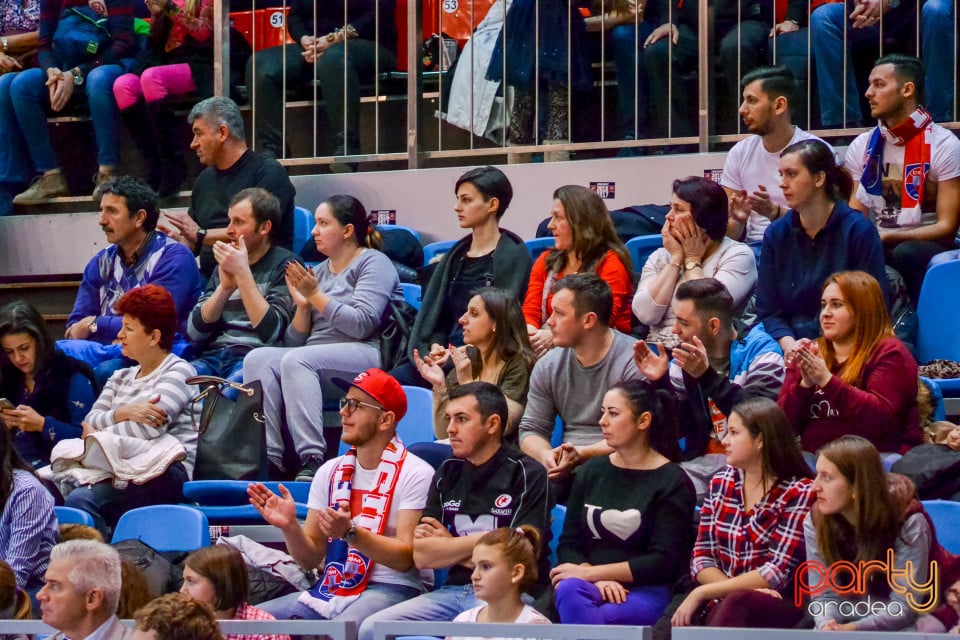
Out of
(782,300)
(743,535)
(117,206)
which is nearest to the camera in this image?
(743,535)

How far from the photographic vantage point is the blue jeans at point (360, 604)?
4.71 meters

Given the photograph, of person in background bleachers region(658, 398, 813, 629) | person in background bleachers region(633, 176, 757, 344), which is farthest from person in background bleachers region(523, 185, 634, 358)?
person in background bleachers region(658, 398, 813, 629)

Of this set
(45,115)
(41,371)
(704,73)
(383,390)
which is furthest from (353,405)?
(45,115)

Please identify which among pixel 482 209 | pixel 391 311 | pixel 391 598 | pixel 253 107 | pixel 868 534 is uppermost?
pixel 253 107

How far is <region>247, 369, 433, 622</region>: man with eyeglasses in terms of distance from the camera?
15.5ft

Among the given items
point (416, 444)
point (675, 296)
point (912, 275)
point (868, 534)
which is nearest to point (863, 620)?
point (868, 534)

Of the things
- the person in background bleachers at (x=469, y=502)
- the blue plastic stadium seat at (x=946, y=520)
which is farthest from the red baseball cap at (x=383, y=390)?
the blue plastic stadium seat at (x=946, y=520)

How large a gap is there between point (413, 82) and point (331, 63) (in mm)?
470

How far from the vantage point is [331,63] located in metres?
7.99

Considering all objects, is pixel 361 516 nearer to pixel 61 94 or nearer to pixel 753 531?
pixel 753 531

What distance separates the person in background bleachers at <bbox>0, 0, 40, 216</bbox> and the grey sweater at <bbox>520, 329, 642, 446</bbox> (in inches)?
173

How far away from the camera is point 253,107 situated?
8.23m

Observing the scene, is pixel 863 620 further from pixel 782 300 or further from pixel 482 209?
pixel 482 209

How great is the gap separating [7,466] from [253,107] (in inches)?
135
